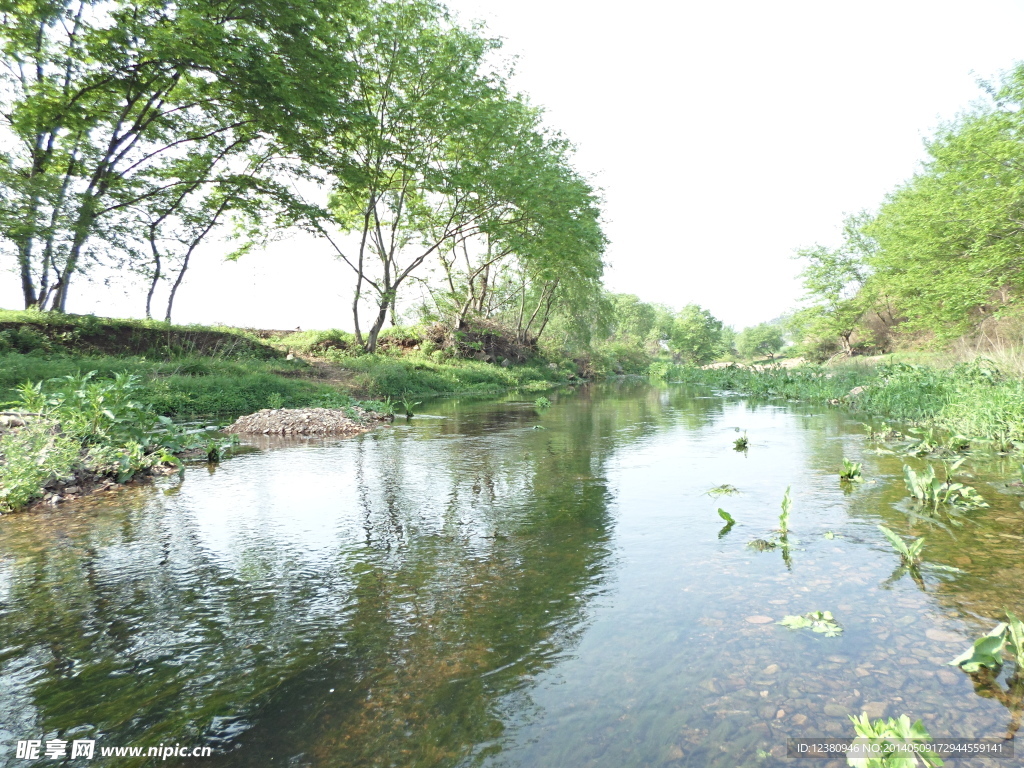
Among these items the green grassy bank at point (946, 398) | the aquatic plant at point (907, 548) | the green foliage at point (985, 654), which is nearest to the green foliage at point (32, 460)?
the green foliage at point (985, 654)

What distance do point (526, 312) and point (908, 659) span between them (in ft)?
142

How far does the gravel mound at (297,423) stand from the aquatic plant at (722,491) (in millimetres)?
7818

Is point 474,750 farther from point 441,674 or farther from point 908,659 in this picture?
point 908,659

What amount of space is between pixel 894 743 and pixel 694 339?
97.2 m

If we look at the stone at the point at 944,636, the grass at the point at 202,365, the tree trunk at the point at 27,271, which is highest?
the tree trunk at the point at 27,271

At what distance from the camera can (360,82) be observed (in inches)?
795

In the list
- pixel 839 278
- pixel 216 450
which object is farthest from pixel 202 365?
pixel 839 278

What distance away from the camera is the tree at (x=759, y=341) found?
362 feet

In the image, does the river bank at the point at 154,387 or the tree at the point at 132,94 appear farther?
the tree at the point at 132,94

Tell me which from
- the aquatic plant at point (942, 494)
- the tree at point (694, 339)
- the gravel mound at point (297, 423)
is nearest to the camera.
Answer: the aquatic plant at point (942, 494)

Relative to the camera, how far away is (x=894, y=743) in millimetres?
1878

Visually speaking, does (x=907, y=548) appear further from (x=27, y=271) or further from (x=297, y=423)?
(x=27, y=271)

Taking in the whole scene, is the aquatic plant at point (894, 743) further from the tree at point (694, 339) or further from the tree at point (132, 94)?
the tree at point (694, 339)

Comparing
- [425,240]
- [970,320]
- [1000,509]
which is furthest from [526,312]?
[1000,509]
